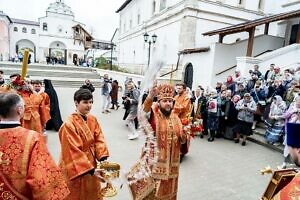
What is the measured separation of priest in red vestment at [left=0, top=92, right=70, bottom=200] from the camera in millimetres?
1923

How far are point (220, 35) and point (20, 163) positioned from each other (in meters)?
17.8

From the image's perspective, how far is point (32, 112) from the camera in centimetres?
572

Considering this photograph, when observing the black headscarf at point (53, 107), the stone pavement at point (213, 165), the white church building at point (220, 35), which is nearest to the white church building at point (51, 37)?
the white church building at point (220, 35)

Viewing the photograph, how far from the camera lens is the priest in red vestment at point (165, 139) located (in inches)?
138

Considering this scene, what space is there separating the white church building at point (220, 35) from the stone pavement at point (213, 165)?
5738mm

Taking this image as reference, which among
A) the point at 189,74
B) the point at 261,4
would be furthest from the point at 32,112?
the point at 261,4

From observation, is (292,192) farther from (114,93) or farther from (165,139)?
(114,93)

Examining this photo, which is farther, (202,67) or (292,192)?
(202,67)

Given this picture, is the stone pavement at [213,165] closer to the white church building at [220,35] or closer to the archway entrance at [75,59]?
the white church building at [220,35]

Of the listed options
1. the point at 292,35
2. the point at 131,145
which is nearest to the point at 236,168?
the point at 131,145

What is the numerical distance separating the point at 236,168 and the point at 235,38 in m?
20.4

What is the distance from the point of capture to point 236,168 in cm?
635

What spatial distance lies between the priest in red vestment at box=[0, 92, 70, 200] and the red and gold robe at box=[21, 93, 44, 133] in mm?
3935

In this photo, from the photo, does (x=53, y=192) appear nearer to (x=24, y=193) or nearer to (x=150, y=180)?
(x=24, y=193)
